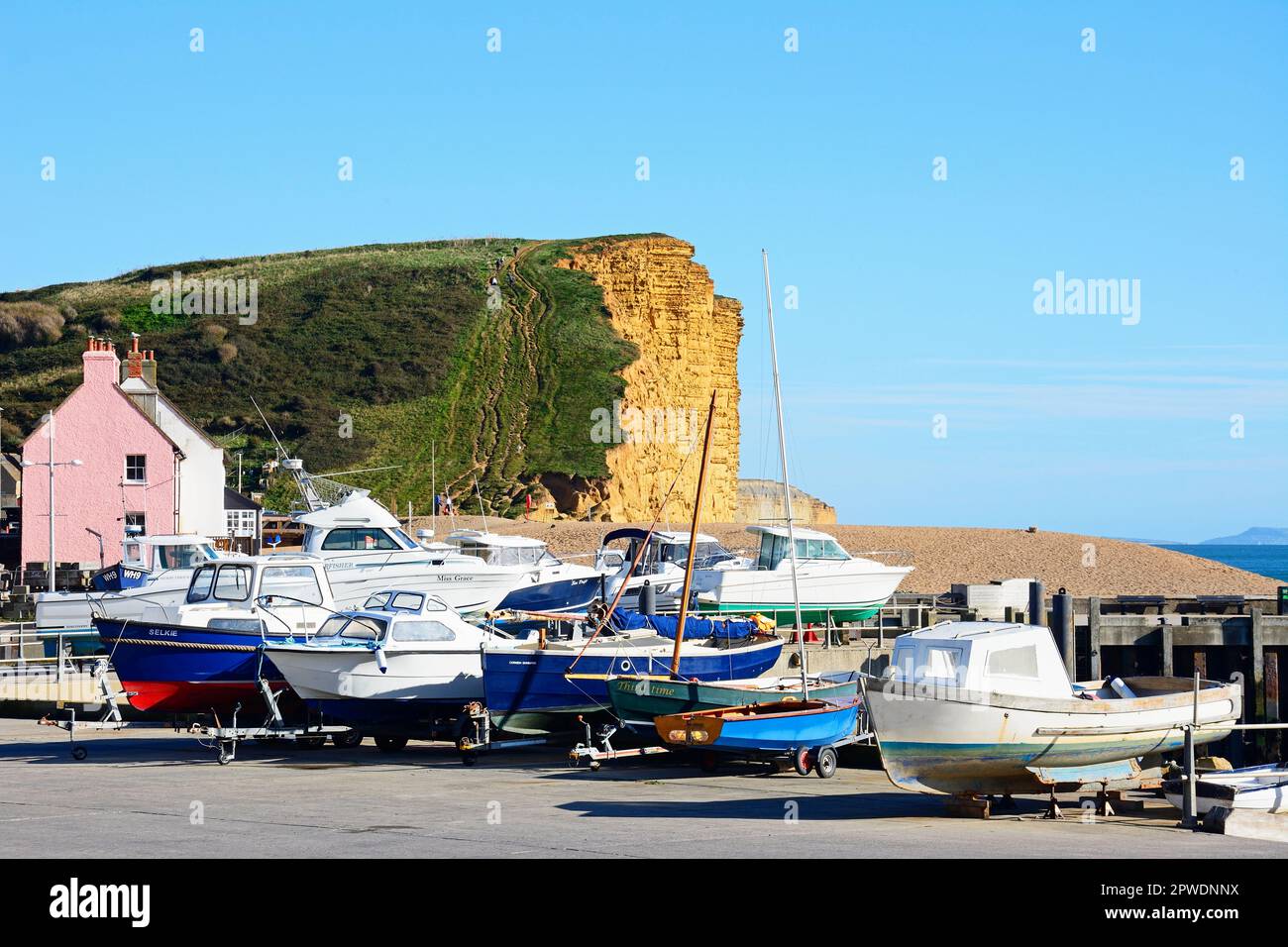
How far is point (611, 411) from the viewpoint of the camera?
93.9 m

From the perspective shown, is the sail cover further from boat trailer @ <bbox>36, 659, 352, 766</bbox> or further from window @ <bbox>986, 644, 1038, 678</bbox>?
window @ <bbox>986, 644, 1038, 678</bbox>

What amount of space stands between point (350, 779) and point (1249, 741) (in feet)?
55.2

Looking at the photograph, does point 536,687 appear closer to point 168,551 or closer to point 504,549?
point 504,549

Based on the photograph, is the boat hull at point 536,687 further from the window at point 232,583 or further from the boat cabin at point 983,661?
the boat cabin at point 983,661

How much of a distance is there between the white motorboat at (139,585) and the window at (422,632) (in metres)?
9.42

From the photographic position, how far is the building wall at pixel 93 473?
5400cm

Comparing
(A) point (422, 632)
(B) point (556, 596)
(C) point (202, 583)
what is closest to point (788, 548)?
(B) point (556, 596)

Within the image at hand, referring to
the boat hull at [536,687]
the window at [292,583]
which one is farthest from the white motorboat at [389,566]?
the boat hull at [536,687]

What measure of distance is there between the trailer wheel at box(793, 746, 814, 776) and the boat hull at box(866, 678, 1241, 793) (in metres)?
3.02

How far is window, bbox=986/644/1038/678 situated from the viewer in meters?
17.1

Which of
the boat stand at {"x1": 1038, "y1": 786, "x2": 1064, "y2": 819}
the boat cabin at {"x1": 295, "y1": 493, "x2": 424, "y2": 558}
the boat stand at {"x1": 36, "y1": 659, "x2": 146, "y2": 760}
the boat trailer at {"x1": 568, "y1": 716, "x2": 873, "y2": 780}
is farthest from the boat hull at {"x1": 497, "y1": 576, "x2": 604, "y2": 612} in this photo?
the boat stand at {"x1": 1038, "y1": 786, "x2": 1064, "y2": 819}

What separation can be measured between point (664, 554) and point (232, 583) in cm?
1621
